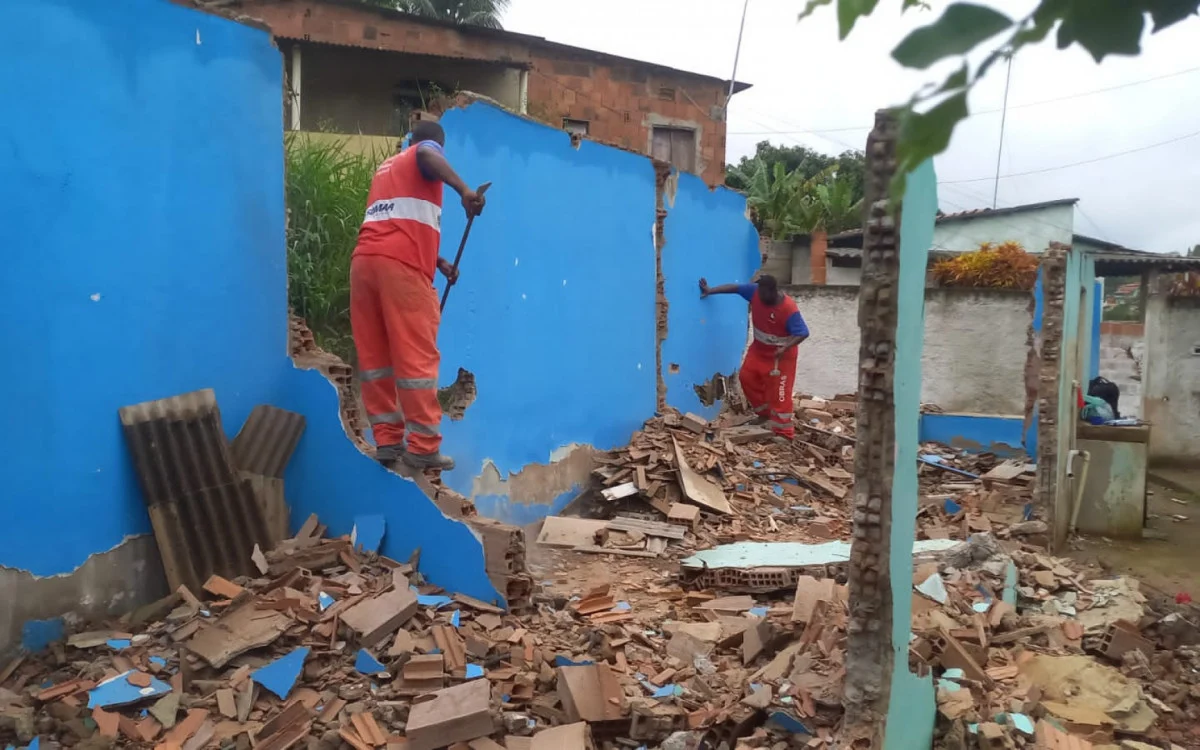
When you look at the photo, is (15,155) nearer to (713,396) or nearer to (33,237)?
(33,237)

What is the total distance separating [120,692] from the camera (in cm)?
350

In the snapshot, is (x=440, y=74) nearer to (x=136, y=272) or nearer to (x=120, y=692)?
(x=136, y=272)

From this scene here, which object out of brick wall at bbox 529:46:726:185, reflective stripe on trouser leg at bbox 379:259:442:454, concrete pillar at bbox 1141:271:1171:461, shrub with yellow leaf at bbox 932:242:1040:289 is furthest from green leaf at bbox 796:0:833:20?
concrete pillar at bbox 1141:271:1171:461

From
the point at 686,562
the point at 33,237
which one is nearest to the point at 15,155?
the point at 33,237

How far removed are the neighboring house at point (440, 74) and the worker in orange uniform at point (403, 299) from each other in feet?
28.5

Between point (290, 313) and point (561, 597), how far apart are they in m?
2.32

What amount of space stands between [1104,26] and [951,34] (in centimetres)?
23

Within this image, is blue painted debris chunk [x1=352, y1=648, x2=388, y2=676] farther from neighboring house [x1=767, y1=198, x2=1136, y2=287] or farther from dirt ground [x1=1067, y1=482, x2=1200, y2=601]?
neighboring house [x1=767, y1=198, x2=1136, y2=287]

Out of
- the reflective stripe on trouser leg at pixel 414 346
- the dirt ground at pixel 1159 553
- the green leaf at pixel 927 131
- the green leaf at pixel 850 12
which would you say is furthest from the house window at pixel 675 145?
the green leaf at pixel 927 131

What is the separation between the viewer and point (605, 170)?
8234 mm

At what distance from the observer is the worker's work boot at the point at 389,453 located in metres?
4.77

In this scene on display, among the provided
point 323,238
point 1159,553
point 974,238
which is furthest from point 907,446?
point 974,238

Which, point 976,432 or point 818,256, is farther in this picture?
point 818,256

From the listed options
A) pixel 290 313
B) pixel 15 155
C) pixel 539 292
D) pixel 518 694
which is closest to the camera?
pixel 15 155
